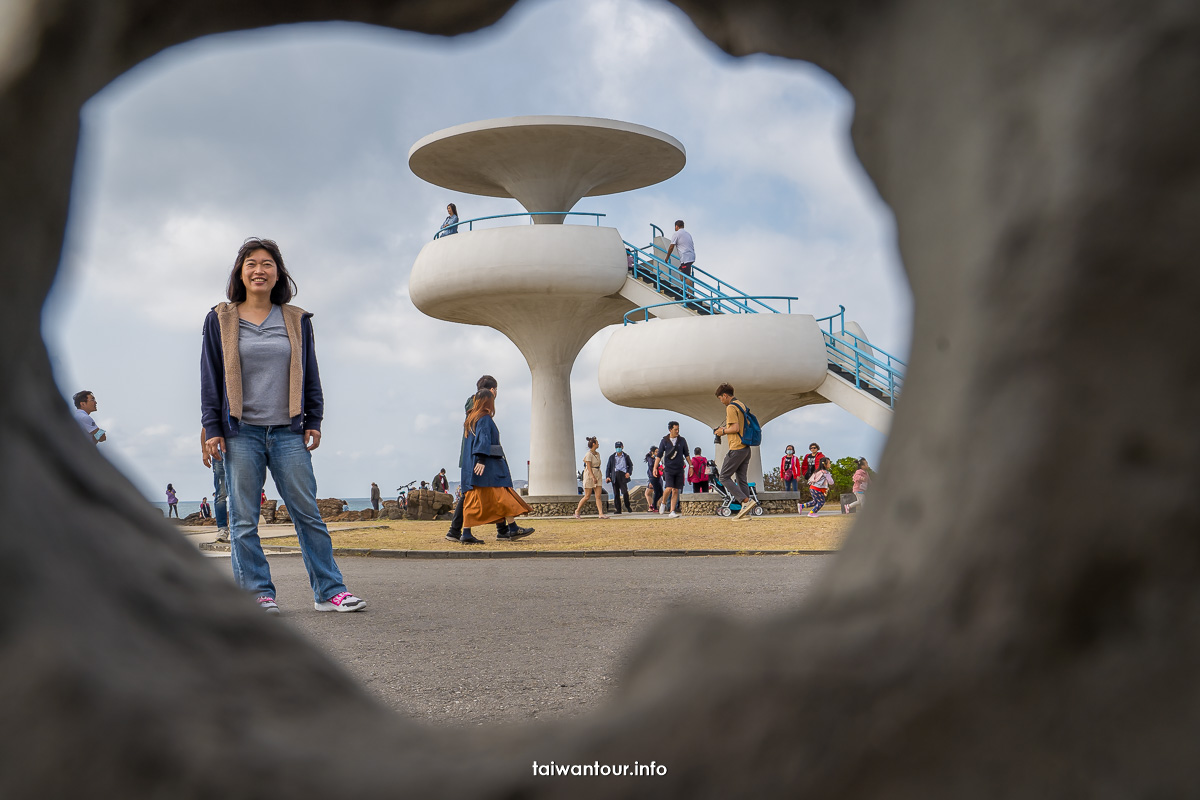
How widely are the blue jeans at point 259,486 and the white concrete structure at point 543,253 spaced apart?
12.8 meters

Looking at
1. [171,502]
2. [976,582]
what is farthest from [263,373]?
[171,502]

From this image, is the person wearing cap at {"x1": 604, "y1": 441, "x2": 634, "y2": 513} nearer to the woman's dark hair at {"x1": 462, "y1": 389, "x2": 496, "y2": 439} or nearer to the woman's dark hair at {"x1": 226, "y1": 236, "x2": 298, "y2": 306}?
the woman's dark hair at {"x1": 462, "y1": 389, "x2": 496, "y2": 439}

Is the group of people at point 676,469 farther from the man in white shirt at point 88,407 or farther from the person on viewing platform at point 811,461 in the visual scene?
the man in white shirt at point 88,407

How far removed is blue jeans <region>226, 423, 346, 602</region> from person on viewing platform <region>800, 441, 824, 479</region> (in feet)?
45.3

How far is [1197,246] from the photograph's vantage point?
26.5 inches

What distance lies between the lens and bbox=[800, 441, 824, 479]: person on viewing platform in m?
17.4

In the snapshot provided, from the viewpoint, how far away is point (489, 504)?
8430 millimetres

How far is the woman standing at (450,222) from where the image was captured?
1820 centimetres

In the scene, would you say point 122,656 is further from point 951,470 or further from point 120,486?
point 951,470

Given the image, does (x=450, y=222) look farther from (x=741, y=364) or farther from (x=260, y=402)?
(x=260, y=402)

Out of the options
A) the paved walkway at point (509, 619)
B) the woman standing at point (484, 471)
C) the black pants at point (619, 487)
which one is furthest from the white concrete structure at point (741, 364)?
the paved walkway at point (509, 619)

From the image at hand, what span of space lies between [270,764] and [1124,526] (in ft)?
2.23

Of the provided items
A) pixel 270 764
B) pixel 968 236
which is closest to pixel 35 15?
pixel 270 764

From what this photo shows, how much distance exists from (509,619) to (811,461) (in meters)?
16.3
